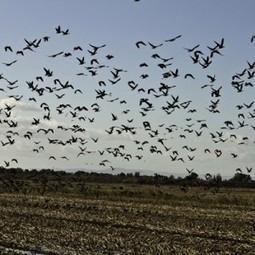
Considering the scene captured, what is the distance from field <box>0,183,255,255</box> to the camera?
103 feet

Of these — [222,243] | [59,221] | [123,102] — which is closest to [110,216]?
[59,221]

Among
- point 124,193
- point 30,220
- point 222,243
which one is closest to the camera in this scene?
point 222,243

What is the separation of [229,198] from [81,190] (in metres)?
20.8

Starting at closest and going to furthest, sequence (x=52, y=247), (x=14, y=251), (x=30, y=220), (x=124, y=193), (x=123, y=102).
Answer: (x=123, y=102), (x=14, y=251), (x=52, y=247), (x=30, y=220), (x=124, y=193)

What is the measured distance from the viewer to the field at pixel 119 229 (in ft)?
103

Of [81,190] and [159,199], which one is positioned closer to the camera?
[159,199]

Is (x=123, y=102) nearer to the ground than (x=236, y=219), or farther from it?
farther from it

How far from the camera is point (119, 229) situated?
40.3 metres

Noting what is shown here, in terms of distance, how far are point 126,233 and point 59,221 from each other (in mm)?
8452

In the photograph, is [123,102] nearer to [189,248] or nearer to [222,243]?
[189,248]

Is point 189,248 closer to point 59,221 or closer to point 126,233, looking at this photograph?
point 126,233

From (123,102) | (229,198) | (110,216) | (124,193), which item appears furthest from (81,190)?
(123,102)

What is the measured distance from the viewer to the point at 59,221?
1773 inches

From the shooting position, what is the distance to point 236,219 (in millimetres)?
50062
